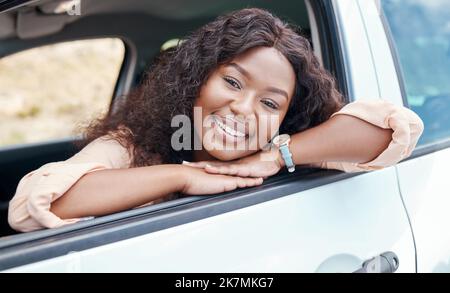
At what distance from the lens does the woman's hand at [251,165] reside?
1.59m

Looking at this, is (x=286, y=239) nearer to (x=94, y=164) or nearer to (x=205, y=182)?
(x=205, y=182)

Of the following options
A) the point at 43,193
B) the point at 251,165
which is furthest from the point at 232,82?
the point at 43,193

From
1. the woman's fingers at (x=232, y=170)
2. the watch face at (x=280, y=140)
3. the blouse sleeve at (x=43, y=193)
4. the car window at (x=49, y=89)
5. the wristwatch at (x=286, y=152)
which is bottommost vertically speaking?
the blouse sleeve at (x=43, y=193)

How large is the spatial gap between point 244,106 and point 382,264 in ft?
2.11

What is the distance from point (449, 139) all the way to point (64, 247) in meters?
1.74

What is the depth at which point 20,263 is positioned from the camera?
1046mm

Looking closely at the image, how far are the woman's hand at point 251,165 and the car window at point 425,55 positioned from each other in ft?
2.37

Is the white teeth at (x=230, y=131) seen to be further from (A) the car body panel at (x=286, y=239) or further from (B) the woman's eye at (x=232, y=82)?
(A) the car body panel at (x=286, y=239)

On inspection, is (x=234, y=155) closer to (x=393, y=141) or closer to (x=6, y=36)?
(x=393, y=141)

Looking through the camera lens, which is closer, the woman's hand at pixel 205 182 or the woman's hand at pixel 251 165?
the woman's hand at pixel 205 182

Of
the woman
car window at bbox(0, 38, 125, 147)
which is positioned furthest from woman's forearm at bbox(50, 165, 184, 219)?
car window at bbox(0, 38, 125, 147)

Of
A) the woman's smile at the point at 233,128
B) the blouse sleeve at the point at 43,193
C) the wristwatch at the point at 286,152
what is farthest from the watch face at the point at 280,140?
the blouse sleeve at the point at 43,193

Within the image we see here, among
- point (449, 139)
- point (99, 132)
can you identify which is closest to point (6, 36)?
point (99, 132)

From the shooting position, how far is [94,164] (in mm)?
1473
